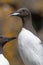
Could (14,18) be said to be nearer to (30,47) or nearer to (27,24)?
(27,24)

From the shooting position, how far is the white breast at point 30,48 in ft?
15.7

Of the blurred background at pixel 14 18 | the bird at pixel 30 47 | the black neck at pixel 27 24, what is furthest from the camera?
the blurred background at pixel 14 18

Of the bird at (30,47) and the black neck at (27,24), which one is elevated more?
the black neck at (27,24)

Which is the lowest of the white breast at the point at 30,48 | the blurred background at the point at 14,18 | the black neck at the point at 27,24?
the white breast at the point at 30,48

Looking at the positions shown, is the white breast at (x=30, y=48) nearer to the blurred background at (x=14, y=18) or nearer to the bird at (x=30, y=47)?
the bird at (x=30, y=47)

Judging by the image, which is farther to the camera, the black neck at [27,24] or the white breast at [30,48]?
the black neck at [27,24]

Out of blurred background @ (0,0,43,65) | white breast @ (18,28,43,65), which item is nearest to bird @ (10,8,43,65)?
white breast @ (18,28,43,65)

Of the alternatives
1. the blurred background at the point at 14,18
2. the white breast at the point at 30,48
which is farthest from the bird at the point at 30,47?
the blurred background at the point at 14,18

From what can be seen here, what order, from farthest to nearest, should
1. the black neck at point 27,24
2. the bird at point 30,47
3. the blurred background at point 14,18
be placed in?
the blurred background at point 14,18
the black neck at point 27,24
the bird at point 30,47

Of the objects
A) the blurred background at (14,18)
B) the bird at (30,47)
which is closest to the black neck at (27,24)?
the bird at (30,47)

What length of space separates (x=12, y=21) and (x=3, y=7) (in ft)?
Answer: 2.45

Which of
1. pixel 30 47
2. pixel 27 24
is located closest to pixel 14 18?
pixel 27 24

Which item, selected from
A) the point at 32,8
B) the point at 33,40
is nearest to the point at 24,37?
the point at 33,40

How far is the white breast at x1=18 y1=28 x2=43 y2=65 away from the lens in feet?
15.7
